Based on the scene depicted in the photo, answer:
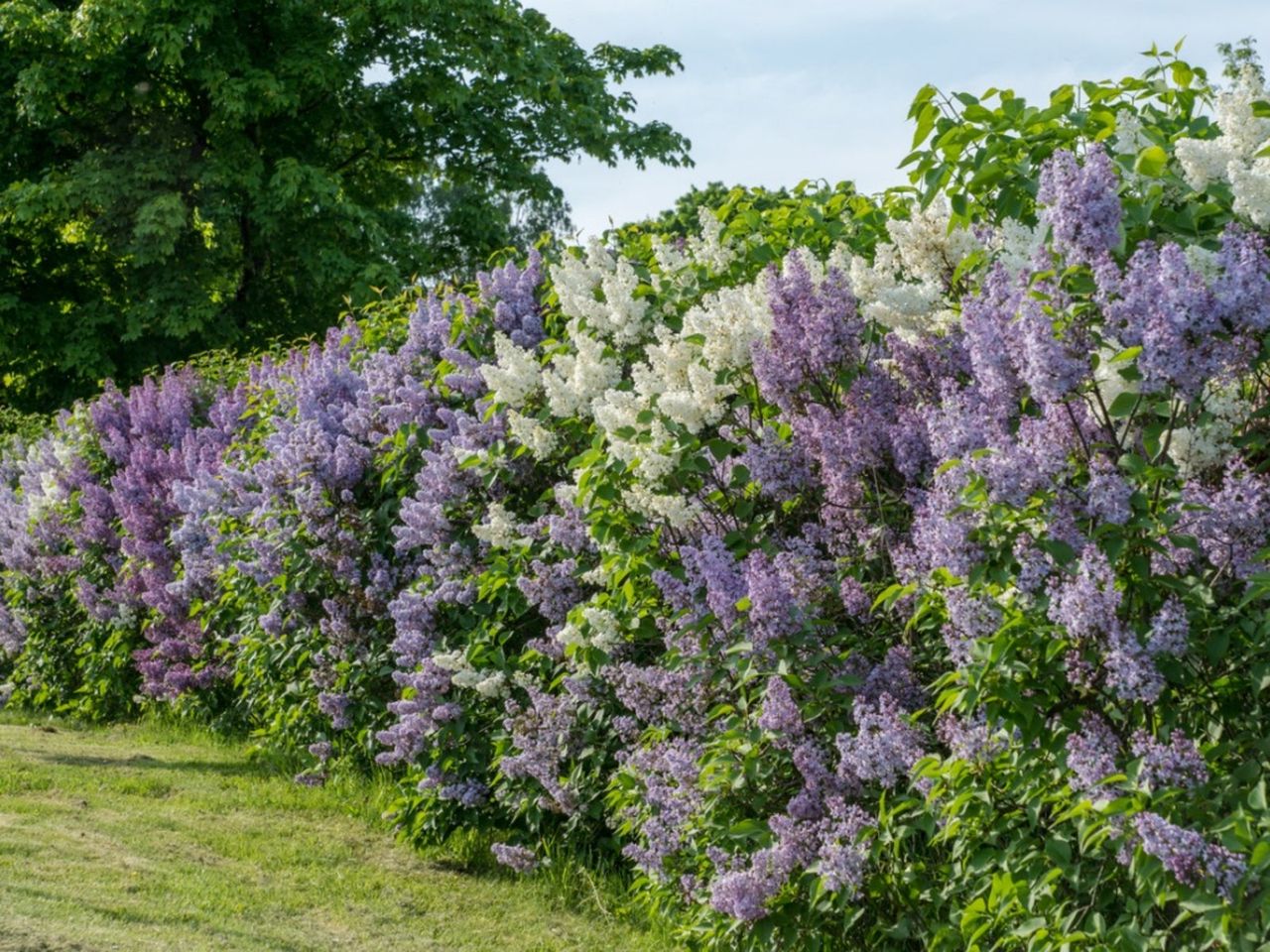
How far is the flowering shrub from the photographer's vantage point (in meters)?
3.29

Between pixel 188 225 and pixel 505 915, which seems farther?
pixel 188 225

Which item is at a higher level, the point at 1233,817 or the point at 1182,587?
the point at 1182,587

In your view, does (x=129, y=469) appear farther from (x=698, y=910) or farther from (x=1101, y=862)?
(x=1101, y=862)

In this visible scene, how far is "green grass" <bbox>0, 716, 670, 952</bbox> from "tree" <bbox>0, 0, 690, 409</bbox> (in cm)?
1427

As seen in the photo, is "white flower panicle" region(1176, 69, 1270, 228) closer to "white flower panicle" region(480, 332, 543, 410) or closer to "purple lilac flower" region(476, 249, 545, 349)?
"white flower panicle" region(480, 332, 543, 410)

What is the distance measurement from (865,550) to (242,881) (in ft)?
11.0

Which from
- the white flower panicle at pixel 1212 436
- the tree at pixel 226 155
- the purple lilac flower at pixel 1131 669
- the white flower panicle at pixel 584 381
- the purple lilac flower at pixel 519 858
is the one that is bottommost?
the purple lilac flower at pixel 519 858

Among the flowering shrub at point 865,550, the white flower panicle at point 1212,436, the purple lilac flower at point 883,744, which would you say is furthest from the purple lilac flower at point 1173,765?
the purple lilac flower at point 883,744

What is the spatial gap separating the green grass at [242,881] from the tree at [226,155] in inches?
562

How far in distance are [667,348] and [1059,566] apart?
190 cm

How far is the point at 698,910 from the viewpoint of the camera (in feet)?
17.1

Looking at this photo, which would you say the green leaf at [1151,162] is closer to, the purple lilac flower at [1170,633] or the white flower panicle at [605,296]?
the purple lilac flower at [1170,633]

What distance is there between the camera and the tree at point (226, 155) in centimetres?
2238

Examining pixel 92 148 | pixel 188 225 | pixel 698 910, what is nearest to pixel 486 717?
pixel 698 910
